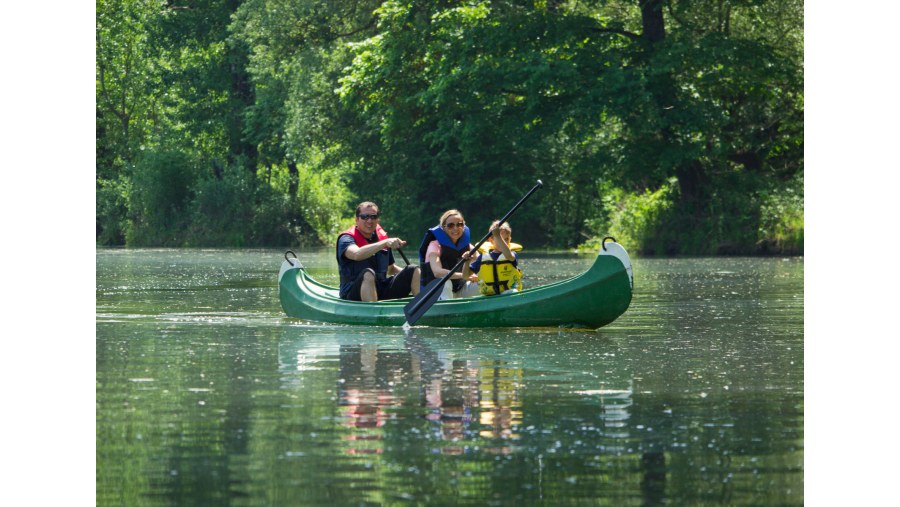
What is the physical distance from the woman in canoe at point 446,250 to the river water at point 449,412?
64cm

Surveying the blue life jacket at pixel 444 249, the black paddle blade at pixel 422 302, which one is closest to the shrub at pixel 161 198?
the blue life jacket at pixel 444 249

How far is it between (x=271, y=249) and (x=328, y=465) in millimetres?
37818

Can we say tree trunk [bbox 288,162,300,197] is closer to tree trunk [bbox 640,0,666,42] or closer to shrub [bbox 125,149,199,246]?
shrub [bbox 125,149,199,246]

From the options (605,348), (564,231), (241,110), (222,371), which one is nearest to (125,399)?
(222,371)

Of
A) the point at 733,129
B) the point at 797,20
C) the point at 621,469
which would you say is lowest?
the point at 621,469

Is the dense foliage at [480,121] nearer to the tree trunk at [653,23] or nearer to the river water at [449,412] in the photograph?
the tree trunk at [653,23]

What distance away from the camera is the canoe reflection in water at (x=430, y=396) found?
25.1 ft

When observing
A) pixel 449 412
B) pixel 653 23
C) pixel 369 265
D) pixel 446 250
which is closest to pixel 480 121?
pixel 653 23

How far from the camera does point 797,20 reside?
1367 inches

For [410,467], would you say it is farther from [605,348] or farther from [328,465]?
[605,348]

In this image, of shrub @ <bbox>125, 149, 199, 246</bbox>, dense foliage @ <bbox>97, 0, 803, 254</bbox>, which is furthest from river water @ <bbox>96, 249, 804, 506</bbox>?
shrub @ <bbox>125, 149, 199, 246</bbox>

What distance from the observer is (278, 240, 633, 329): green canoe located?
44.7 ft

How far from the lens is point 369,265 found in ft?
49.5

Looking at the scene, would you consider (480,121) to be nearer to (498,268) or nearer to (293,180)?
(293,180)
